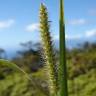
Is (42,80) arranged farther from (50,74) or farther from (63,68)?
(63,68)

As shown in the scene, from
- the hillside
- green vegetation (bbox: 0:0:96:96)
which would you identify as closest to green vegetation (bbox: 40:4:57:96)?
green vegetation (bbox: 0:0:96:96)

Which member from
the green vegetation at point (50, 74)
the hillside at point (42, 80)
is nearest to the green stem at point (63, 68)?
the green vegetation at point (50, 74)

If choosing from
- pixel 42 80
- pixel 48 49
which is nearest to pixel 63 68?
pixel 48 49

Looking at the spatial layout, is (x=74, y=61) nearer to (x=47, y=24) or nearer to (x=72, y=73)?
(x=72, y=73)

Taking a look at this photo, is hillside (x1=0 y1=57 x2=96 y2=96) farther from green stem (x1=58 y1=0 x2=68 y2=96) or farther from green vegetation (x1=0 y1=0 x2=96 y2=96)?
green stem (x1=58 y1=0 x2=68 y2=96)

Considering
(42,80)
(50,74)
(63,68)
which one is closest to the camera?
(63,68)

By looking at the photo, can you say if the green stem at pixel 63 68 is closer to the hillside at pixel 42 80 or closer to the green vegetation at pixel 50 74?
the green vegetation at pixel 50 74

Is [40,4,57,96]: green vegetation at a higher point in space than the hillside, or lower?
higher

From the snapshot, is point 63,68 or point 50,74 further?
point 50,74

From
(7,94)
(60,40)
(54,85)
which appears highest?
(60,40)

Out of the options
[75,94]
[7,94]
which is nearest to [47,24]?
[75,94]

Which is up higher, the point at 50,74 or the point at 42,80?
the point at 50,74
